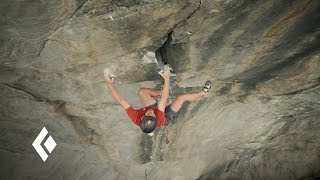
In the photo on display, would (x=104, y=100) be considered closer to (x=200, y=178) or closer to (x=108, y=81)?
(x=108, y=81)

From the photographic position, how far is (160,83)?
5.66m

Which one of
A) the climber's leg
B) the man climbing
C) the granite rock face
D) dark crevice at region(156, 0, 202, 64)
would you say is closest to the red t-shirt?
the man climbing

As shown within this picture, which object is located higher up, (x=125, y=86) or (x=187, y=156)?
(x=125, y=86)

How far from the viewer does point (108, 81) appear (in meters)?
5.16

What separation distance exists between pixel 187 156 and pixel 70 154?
2.58 meters

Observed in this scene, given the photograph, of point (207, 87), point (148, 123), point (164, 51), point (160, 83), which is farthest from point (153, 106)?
point (164, 51)

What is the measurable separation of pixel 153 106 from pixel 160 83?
1.39 feet

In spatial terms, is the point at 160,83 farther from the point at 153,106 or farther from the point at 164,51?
the point at 164,51

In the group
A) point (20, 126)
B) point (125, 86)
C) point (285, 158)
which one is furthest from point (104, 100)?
point (285, 158)

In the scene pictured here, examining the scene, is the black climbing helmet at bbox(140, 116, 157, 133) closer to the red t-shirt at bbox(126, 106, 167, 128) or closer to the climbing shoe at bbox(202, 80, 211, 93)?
the red t-shirt at bbox(126, 106, 167, 128)

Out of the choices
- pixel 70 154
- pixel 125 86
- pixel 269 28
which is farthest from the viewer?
pixel 70 154

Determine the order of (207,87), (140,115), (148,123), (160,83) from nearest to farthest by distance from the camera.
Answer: (148,123) < (140,115) < (207,87) < (160,83)

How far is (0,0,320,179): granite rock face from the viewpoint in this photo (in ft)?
13.5

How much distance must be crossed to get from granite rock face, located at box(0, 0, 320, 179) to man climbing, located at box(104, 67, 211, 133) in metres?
0.19
